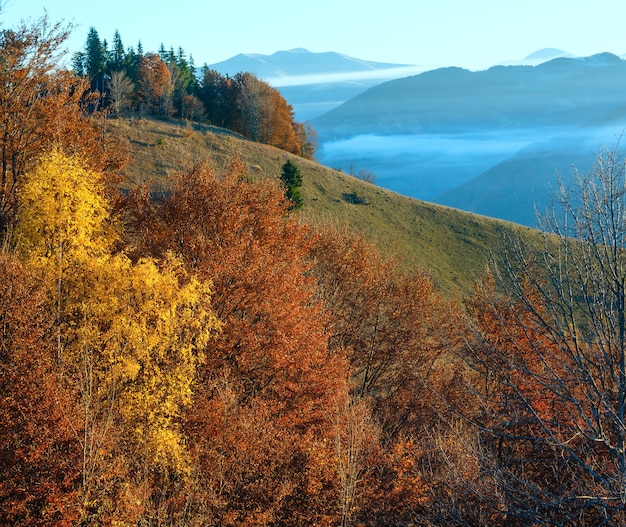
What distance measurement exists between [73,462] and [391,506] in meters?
12.9

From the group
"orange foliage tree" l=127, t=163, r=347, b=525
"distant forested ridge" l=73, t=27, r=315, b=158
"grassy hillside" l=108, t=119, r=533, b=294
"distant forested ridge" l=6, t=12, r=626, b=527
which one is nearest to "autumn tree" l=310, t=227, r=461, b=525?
"distant forested ridge" l=6, t=12, r=626, b=527

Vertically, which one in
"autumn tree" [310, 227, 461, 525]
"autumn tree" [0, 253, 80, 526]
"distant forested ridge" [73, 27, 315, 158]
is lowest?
"autumn tree" [310, 227, 461, 525]

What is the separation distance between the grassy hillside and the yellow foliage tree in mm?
51144

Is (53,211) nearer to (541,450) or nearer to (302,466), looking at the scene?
(302,466)

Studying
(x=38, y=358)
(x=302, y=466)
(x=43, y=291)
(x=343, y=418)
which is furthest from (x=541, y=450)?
(x=43, y=291)

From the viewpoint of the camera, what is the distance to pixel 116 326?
2248 cm

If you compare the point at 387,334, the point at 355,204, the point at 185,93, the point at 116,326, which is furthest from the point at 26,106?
the point at 185,93

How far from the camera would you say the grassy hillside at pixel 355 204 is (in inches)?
3342

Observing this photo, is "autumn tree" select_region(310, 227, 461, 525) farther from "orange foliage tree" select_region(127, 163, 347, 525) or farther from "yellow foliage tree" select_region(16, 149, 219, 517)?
"yellow foliage tree" select_region(16, 149, 219, 517)

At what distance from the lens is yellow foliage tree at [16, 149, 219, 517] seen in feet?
67.2

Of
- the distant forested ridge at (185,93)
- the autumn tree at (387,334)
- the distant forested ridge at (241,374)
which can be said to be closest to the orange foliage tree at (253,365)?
the distant forested ridge at (241,374)

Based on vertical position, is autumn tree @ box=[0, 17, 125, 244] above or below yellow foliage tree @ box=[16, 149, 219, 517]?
above

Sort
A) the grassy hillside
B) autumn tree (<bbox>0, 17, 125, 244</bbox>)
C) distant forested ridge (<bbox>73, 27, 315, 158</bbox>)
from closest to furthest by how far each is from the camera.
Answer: autumn tree (<bbox>0, 17, 125, 244</bbox>), the grassy hillside, distant forested ridge (<bbox>73, 27, 315, 158</bbox>)

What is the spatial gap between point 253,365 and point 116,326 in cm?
913
